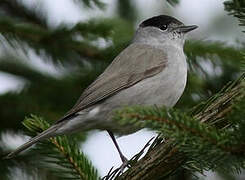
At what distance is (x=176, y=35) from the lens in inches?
208

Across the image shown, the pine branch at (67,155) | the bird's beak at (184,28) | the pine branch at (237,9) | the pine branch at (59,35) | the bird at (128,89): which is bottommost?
the pine branch at (67,155)

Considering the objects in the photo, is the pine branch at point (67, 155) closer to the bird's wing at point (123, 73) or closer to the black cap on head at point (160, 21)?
the bird's wing at point (123, 73)

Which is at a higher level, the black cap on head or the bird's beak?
the black cap on head

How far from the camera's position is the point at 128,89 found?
169 inches

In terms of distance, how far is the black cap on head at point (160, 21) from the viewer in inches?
208

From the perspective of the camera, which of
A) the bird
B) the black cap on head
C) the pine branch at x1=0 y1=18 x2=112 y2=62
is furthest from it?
the black cap on head

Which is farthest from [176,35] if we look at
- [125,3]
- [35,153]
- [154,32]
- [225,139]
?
[225,139]

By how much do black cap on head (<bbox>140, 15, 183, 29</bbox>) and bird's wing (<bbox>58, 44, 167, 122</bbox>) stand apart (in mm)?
472

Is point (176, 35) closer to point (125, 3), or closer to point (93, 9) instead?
point (125, 3)

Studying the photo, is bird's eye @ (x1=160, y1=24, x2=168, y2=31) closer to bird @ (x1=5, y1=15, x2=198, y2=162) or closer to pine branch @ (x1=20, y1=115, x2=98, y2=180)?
bird @ (x1=5, y1=15, x2=198, y2=162)

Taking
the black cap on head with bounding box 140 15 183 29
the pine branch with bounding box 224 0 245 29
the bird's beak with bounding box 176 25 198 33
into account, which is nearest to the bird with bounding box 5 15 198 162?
the bird's beak with bounding box 176 25 198 33

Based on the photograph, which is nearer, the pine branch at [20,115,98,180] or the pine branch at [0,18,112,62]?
the pine branch at [20,115,98,180]

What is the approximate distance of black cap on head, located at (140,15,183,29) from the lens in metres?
5.29

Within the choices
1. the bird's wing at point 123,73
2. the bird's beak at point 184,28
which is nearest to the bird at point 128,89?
the bird's wing at point 123,73
